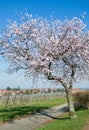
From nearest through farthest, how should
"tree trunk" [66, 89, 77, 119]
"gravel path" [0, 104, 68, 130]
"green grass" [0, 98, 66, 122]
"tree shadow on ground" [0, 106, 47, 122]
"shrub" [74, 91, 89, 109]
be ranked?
"gravel path" [0, 104, 68, 130], "tree trunk" [66, 89, 77, 119], "tree shadow on ground" [0, 106, 47, 122], "green grass" [0, 98, 66, 122], "shrub" [74, 91, 89, 109]

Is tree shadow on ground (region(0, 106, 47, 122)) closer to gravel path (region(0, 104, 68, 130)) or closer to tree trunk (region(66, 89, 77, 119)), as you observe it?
gravel path (region(0, 104, 68, 130))

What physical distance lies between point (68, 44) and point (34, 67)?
290cm

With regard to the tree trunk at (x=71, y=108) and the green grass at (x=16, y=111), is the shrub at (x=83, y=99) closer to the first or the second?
the green grass at (x=16, y=111)

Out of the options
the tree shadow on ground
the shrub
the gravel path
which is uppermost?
the shrub

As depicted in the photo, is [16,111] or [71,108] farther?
[16,111]

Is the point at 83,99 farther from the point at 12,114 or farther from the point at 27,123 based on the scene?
the point at 27,123

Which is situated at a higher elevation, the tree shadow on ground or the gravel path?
the tree shadow on ground

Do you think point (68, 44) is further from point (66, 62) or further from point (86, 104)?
point (86, 104)

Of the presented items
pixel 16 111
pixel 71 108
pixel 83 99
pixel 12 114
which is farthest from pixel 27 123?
pixel 83 99

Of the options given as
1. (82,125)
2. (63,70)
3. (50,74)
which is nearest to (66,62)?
(63,70)

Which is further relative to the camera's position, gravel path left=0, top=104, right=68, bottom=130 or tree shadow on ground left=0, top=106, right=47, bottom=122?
tree shadow on ground left=0, top=106, right=47, bottom=122

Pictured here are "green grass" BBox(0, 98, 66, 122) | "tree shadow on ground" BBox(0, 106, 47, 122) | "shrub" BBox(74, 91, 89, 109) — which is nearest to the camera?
"tree shadow on ground" BBox(0, 106, 47, 122)

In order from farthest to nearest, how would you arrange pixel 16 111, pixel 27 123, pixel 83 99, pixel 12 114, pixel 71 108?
pixel 83 99 < pixel 16 111 < pixel 12 114 < pixel 71 108 < pixel 27 123

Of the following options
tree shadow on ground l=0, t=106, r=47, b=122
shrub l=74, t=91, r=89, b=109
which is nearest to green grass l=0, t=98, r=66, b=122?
tree shadow on ground l=0, t=106, r=47, b=122
